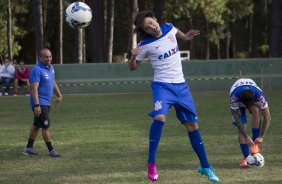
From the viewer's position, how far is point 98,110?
20.9 m

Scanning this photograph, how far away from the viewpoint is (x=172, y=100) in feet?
28.0

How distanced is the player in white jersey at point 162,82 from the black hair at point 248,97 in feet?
4.08

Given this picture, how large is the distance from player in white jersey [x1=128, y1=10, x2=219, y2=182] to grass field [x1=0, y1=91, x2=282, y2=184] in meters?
0.46

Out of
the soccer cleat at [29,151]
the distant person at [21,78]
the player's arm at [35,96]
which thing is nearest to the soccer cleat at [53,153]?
the soccer cleat at [29,151]

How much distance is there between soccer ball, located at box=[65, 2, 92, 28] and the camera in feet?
53.9

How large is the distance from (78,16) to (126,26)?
43.7 m

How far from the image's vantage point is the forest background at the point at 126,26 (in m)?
47.0

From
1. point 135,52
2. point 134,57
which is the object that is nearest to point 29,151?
point 134,57

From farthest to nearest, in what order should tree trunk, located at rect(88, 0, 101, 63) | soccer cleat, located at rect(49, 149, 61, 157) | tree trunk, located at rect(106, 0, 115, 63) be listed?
tree trunk, located at rect(106, 0, 115, 63) < tree trunk, located at rect(88, 0, 101, 63) < soccer cleat, located at rect(49, 149, 61, 157)

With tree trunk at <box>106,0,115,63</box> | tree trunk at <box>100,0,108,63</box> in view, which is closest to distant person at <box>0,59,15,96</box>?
tree trunk at <box>100,0,108,63</box>

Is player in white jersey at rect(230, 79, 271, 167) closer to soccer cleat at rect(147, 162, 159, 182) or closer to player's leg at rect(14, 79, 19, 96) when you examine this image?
soccer cleat at rect(147, 162, 159, 182)

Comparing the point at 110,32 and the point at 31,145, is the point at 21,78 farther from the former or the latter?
the point at 31,145

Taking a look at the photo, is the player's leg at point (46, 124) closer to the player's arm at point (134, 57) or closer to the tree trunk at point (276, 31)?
the player's arm at point (134, 57)

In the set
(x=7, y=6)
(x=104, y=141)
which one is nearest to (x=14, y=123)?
(x=104, y=141)
